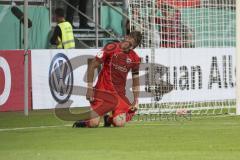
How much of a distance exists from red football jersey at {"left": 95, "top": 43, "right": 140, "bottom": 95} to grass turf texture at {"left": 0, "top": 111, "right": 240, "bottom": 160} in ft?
2.57

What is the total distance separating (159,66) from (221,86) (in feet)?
6.27

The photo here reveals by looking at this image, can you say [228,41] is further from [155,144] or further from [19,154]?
[19,154]

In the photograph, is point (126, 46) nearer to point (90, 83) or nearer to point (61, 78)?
point (90, 83)

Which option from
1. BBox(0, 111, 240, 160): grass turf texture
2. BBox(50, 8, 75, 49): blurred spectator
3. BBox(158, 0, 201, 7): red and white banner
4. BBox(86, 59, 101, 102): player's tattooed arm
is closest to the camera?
BBox(0, 111, 240, 160): grass turf texture

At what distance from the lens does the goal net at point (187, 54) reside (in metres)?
19.6

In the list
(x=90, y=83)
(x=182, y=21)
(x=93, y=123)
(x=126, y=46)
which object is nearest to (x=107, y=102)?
(x=93, y=123)

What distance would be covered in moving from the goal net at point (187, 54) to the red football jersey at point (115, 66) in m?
3.06

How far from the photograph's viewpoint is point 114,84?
15.6 metres

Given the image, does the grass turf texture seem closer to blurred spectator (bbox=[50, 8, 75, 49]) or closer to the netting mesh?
the netting mesh

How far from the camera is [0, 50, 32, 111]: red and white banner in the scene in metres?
19.7

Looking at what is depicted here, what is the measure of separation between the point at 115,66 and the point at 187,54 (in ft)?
23.2

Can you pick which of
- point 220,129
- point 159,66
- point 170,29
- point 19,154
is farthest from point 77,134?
point 159,66

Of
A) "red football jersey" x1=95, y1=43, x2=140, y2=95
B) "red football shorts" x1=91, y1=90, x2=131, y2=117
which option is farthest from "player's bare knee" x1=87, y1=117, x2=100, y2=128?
"red football jersey" x1=95, y1=43, x2=140, y2=95

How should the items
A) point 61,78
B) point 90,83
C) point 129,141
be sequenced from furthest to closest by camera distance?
point 61,78 → point 90,83 → point 129,141
